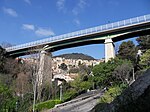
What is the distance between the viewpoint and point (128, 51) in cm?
4125

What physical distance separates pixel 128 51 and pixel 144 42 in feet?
14.0

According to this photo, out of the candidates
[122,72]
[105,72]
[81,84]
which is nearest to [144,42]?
[105,72]

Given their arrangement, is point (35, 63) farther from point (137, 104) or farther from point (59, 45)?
point (137, 104)

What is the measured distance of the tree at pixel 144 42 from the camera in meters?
42.6

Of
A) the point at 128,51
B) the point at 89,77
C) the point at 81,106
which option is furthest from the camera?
the point at 128,51

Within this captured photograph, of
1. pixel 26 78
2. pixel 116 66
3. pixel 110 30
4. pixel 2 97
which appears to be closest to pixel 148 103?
pixel 2 97

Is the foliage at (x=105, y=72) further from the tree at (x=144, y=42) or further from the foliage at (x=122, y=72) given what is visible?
the tree at (x=144, y=42)

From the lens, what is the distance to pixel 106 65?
33.6 meters

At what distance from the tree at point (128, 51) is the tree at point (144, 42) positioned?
2350 mm

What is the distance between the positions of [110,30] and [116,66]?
10141 mm

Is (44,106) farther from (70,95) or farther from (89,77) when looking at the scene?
(89,77)

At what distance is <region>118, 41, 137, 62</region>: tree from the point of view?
40625 millimetres

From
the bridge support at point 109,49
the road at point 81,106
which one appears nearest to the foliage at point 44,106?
the road at point 81,106

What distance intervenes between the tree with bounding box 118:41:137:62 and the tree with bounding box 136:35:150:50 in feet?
7.71
